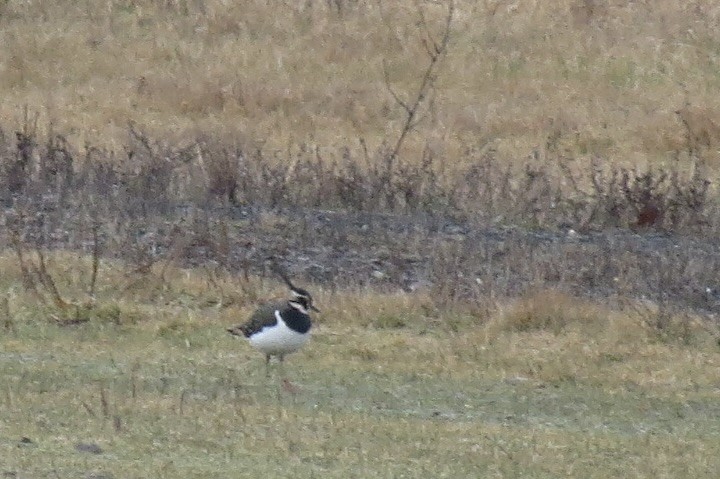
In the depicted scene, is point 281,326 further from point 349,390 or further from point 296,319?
point 349,390

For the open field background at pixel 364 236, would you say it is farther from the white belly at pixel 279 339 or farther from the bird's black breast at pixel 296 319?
the bird's black breast at pixel 296 319

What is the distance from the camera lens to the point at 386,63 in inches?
1140

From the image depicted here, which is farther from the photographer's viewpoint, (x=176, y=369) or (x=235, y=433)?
(x=176, y=369)

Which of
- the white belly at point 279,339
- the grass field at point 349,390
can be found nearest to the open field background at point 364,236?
the grass field at point 349,390

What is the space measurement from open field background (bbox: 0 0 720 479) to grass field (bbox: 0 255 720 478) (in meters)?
0.03

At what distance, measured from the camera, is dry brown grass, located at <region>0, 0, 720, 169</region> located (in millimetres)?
25609

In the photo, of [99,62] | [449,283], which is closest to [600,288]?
[449,283]

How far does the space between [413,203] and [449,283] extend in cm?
407

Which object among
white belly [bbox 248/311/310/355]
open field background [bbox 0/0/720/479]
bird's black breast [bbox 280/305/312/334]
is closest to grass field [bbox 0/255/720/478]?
open field background [bbox 0/0/720/479]

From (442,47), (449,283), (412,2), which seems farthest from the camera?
(412,2)

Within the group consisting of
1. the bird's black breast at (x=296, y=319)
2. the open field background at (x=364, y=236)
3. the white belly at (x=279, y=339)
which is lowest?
the open field background at (x=364, y=236)

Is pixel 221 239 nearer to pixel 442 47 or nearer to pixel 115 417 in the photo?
pixel 115 417

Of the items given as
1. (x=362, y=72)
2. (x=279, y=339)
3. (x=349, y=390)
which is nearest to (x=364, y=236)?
(x=349, y=390)

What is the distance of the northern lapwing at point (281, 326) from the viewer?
11.8m
